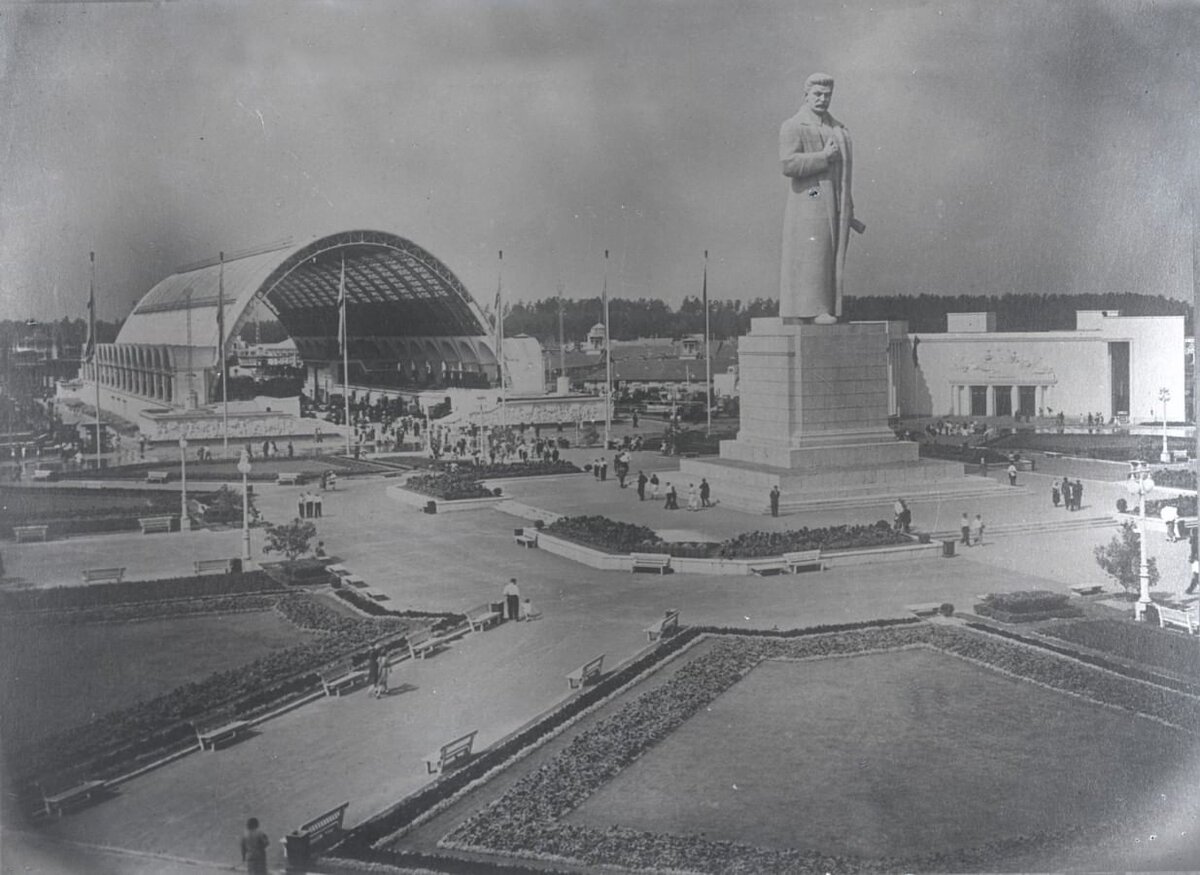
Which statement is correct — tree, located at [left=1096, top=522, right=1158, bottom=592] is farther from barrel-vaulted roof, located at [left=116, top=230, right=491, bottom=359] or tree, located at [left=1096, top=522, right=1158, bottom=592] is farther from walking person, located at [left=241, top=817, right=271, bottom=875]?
barrel-vaulted roof, located at [left=116, top=230, right=491, bottom=359]

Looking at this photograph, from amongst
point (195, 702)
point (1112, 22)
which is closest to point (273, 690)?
point (195, 702)

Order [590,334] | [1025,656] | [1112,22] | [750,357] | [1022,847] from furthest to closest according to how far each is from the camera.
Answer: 1. [750,357]
2. [590,334]
3. [1112,22]
4. [1025,656]
5. [1022,847]

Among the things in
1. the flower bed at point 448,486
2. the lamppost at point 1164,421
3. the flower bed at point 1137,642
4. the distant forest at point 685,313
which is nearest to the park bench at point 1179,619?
the flower bed at point 1137,642

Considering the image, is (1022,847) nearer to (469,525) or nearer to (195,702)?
(195,702)

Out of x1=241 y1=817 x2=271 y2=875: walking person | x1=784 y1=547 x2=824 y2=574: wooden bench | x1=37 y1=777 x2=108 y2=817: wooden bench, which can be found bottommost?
x1=241 y1=817 x2=271 y2=875: walking person

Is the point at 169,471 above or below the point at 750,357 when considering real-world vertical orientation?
below

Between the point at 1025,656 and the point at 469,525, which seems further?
the point at 469,525

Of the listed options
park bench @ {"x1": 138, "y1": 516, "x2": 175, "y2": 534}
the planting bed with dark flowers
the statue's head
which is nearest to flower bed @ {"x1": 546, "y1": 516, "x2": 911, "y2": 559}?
the planting bed with dark flowers
